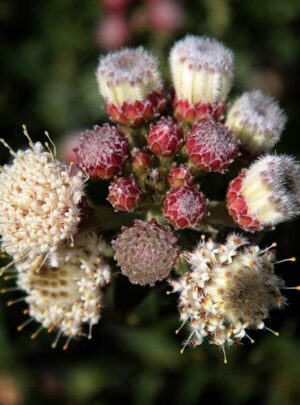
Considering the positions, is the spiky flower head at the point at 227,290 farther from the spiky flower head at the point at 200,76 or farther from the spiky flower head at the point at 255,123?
the spiky flower head at the point at 200,76

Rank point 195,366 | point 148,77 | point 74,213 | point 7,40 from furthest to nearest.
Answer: point 7,40 < point 195,366 < point 148,77 < point 74,213

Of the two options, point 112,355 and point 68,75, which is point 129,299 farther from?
point 68,75

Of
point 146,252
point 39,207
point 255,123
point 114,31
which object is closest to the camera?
point 146,252

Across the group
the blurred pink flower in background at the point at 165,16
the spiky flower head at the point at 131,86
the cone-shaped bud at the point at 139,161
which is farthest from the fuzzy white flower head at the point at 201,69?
the blurred pink flower in background at the point at 165,16

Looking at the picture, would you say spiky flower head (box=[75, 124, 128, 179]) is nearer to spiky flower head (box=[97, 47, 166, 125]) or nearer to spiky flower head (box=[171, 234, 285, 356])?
spiky flower head (box=[97, 47, 166, 125])

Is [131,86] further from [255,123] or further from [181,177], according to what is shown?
[255,123]

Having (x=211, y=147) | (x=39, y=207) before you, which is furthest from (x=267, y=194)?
(x=39, y=207)

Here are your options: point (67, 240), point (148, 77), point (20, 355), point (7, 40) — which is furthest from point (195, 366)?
point (7, 40)

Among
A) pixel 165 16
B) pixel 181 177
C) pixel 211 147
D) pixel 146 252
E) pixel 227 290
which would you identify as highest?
pixel 165 16
